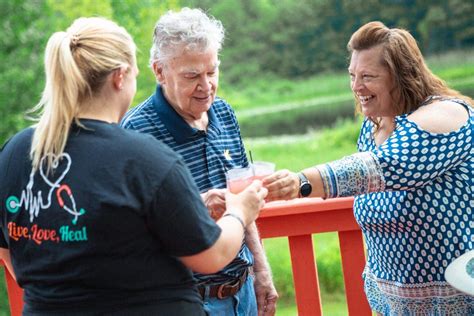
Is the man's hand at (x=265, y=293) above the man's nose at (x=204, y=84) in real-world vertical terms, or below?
below

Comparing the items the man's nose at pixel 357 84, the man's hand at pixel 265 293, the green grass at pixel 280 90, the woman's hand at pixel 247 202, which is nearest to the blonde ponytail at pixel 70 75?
the woman's hand at pixel 247 202

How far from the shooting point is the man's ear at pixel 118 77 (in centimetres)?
184

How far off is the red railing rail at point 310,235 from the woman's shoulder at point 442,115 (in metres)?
0.62

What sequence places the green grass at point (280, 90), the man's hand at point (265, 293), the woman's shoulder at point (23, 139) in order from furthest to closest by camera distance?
the green grass at point (280, 90) < the man's hand at point (265, 293) < the woman's shoulder at point (23, 139)

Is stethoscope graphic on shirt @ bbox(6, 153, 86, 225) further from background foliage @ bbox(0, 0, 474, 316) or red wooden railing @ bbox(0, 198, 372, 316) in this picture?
background foliage @ bbox(0, 0, 474, 316)

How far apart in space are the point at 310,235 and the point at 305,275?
0.51ft

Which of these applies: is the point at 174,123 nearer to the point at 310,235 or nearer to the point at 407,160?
the point at 407,160

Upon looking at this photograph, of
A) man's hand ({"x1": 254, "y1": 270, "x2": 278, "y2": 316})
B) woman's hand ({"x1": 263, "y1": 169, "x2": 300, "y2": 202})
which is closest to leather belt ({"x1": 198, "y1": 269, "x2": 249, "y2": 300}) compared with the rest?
man's hand ({"x1": 254, "y1": 270, "x2": 278, "y2": 316})

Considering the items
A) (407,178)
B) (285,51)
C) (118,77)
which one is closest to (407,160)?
(407,178)

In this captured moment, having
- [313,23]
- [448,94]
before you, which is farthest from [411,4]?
[448,94]

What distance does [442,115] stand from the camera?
2314mm

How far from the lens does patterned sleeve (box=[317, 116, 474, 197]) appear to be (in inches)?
89.9

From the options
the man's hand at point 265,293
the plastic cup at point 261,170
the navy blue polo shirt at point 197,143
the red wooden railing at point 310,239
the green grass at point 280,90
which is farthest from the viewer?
the green grass at point 280,90

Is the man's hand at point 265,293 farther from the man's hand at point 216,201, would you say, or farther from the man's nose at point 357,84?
the man's nose at point 357,84
